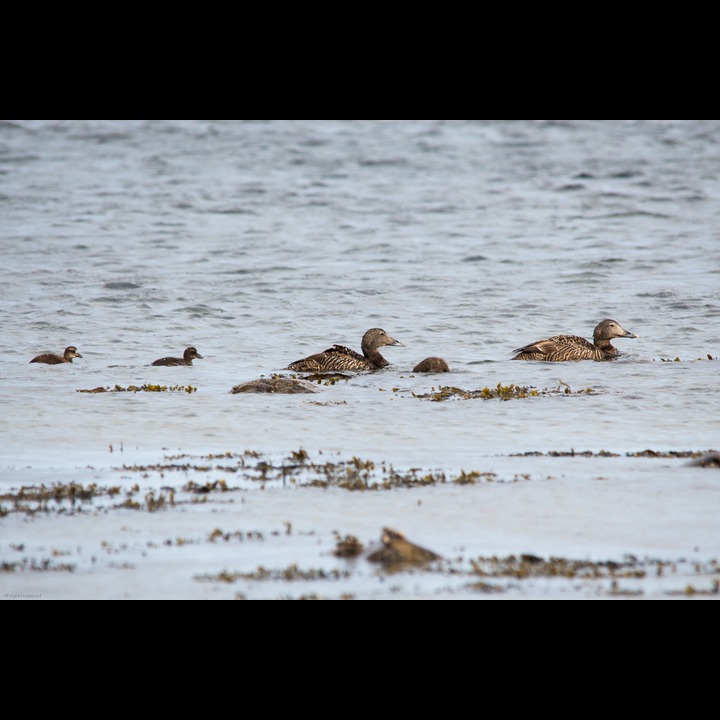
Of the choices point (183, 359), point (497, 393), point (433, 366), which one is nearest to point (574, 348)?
point (433, 366)

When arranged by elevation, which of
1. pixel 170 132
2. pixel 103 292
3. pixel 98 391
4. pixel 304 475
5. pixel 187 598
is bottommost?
pixel 187 598

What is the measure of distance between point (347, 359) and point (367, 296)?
25.3ft

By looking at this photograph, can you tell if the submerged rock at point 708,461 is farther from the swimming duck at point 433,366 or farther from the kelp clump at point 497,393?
the swimming duck at point 433,366

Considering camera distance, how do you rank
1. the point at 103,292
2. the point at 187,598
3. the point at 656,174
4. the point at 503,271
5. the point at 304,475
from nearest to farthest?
1. the point at 187,598
2. the point at 304,475
3. the point at 103,292
4. the point at 503,271
5. the point at 656,174

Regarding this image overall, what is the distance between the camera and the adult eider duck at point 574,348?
1619cm

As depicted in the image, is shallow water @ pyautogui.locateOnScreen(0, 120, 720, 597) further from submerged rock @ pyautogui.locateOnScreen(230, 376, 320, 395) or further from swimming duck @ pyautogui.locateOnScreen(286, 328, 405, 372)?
swimming duck @ pyautogui.locateOnScreen(286, 328, 405, 372)

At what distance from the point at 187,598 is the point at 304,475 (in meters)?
2.98

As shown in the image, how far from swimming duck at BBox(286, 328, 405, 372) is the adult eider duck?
210 cm

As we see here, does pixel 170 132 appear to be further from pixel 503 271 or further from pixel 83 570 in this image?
pixel 83 570

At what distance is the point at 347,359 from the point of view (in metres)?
15.8

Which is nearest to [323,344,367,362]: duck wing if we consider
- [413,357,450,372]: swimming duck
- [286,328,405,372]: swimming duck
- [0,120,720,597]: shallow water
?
[286,328,405,372]: swimming duck

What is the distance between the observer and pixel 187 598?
6.20m

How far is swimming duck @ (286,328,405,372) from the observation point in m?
15.5

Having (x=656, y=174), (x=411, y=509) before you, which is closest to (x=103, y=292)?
(x=411, y=509)
